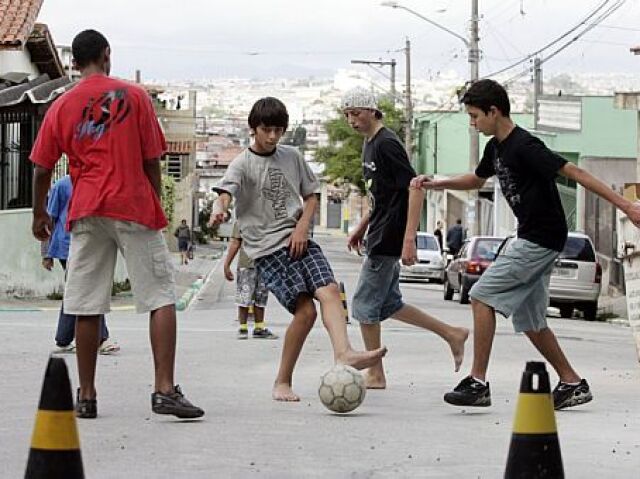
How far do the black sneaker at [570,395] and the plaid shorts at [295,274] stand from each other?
5.03 feet

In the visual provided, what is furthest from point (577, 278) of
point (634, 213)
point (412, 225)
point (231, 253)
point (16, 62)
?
point (634, 213)

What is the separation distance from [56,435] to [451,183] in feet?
15.2

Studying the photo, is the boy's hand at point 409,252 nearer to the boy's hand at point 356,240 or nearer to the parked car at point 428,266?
the boy's hand at point 356,240

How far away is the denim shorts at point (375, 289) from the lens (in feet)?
34.0

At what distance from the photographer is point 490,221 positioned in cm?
6041

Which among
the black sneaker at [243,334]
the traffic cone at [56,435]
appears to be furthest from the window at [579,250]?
the traffic cone at [56,435]

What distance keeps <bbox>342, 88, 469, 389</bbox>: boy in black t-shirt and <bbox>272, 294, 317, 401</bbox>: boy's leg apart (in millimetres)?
801

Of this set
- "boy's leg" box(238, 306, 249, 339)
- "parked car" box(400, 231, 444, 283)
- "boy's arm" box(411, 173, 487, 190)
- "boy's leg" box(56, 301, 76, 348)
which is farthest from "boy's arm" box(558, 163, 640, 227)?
"parked car" box(400, 231, 444, 283)

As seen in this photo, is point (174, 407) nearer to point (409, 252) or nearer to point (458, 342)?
point (409, 252)

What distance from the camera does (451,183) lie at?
31.8 ft

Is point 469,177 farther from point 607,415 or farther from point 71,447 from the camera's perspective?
point 71,447

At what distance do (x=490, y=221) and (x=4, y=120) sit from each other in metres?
38.3

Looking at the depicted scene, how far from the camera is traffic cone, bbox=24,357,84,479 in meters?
5.53

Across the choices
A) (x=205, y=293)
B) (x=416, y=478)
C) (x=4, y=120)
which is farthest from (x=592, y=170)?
(x=416, y=478)
